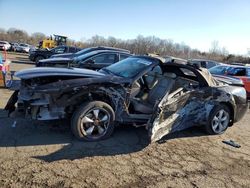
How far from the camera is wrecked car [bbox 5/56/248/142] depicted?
16.5 feet

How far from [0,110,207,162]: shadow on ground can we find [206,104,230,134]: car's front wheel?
0.53 metres

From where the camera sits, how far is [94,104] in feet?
16.8

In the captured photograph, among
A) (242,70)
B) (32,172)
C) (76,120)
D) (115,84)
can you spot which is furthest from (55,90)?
(242,70)

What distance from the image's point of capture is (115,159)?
4.66 meters

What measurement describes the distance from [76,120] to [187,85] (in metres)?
2.51

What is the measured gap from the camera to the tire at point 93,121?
16.6ft

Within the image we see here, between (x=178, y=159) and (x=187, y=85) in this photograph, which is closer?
(x=178, y=159)

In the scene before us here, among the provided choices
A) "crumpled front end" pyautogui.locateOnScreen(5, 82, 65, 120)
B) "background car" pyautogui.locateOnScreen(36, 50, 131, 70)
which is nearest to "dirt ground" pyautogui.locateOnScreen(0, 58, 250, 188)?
"crumpled front end" pyautogui.locateOnScreen(5, 82, 65, 120)

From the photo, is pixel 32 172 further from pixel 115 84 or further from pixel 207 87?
pixel 207 87

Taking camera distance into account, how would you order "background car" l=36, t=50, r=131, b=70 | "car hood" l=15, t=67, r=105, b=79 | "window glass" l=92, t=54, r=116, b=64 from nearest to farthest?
"car hood" l=15, t=67, r=105, b=79 → "background car" l=36, t=50, r=131, b=70 → "window glass" l=92, t=54, r=116, b=64

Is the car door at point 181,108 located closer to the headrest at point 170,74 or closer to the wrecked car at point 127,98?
the wrecked car at point 127,98

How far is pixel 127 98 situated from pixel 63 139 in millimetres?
1406

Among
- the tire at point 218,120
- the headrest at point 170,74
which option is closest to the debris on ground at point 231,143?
the tire at point 218,120

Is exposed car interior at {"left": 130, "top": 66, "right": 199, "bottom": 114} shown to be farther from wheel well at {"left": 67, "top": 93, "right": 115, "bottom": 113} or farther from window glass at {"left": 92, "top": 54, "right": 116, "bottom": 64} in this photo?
window glass at {"left": 92, "top": 54, "right": 116, "bottom": 64}
